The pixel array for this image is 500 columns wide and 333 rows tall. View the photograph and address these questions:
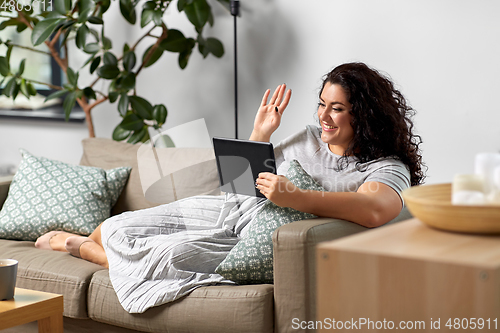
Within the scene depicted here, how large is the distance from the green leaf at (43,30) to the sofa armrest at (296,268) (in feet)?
5.54

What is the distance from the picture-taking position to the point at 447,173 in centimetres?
238

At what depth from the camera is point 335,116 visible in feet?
5.65

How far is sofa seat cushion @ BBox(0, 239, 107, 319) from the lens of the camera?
1732mm

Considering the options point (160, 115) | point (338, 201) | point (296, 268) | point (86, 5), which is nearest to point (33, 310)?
point (296, 268)

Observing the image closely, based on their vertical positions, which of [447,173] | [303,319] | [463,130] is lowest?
[303,319]

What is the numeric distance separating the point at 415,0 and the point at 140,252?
63.8 inches

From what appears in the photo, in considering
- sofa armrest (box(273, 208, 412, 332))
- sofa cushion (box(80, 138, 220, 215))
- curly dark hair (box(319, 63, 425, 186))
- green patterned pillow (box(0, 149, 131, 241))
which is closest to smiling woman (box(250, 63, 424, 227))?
curly dark hair (box(319, 63, 425, 186))

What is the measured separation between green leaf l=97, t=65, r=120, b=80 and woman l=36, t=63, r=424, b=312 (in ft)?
3.44

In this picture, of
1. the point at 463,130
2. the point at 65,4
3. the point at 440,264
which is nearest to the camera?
the point at 440,264

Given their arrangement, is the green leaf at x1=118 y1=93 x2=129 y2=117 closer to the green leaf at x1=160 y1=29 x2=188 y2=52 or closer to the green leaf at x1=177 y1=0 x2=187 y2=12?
the green leaf at x1=160 y1=29 x2=188 y2=52

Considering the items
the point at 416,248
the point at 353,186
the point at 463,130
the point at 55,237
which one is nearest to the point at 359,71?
the point at 353,186

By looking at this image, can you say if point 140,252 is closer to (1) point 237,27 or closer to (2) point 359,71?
(2) point 359,71

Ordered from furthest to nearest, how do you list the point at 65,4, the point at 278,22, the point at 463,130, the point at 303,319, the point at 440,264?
the point at 278,22
the point at 65,4
the point at 463,130
the point at 303,319
the point at 440,264
